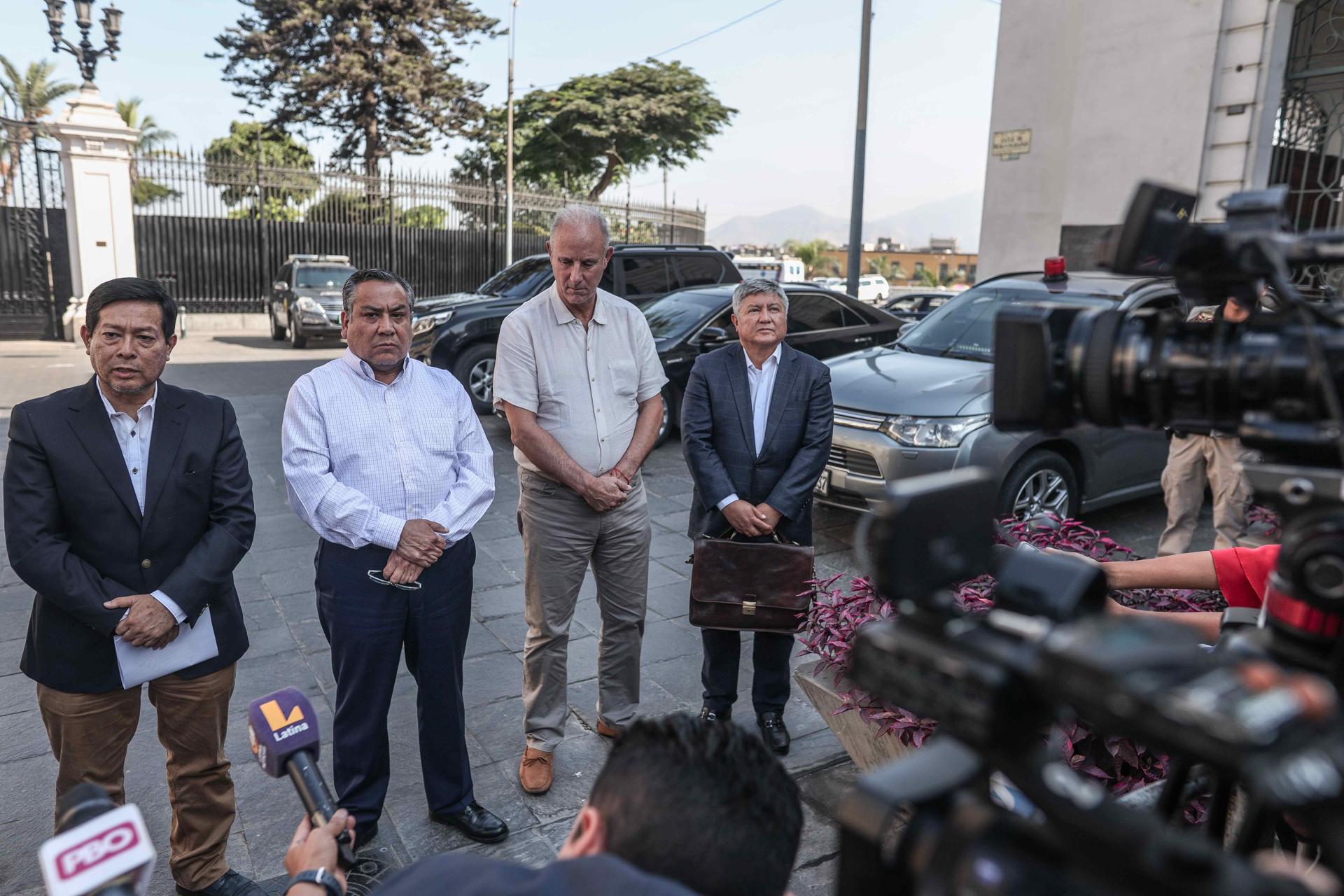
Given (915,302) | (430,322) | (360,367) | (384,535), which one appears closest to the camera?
(384,535)

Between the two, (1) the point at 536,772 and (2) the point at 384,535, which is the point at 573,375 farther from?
(1) the point at 536,772

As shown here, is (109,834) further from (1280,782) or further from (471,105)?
(471,105)

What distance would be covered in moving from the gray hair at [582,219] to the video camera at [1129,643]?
2.45 m

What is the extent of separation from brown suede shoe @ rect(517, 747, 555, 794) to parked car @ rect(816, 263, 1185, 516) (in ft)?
8.91

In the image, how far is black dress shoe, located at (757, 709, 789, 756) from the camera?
11.9ft

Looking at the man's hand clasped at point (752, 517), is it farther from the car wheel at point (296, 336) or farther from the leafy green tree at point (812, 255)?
the leafy green tree at point (812, 255)

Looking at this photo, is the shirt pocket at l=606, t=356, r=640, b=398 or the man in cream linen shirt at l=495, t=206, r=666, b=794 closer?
the man in cream linen shirt at l=495, t=206, r=666, b=794

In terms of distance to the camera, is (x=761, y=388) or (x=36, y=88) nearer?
(x=761, y=388)

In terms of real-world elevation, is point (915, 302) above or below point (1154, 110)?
below

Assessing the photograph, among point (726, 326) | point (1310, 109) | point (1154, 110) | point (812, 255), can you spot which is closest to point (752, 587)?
point (726, 326)

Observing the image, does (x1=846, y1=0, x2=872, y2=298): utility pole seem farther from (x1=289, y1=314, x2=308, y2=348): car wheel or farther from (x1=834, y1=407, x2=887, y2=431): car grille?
(x1=289, y1=314, x2=308, y2=348): car wheel

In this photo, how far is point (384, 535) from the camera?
2.84 meters

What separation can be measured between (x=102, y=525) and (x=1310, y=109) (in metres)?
11.3

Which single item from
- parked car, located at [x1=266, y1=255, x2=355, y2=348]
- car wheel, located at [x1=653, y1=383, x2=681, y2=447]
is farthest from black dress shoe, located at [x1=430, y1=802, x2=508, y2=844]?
parked car, located at [x1=266, y1=255, x2=355, y2=348]
